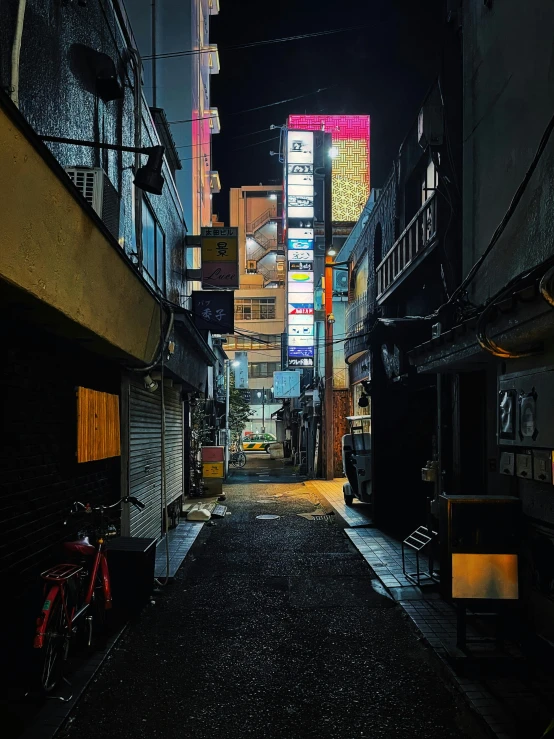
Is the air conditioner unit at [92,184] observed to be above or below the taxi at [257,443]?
above

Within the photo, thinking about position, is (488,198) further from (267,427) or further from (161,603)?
(267,427)

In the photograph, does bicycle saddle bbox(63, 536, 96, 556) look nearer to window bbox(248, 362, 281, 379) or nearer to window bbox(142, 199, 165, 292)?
window bbox(142, 199, 165, 292)

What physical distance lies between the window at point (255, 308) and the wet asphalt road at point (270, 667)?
5481 centimetres

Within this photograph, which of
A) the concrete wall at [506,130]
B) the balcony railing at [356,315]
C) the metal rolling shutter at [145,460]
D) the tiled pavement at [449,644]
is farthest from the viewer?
the balcony railing at [356,315]

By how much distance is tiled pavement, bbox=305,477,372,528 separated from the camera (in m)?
14.6

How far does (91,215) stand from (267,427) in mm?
63280

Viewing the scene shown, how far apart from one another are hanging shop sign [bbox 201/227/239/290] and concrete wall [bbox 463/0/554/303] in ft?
24.7

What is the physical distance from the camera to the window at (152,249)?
11195 millimetres

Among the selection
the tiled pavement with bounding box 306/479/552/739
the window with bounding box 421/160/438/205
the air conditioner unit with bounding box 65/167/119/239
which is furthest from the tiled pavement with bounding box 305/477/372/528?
the air conditioner unit with bounding box 65/167/119/239

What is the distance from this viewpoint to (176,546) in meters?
11.8

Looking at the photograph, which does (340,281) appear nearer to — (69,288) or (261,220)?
(69,288)

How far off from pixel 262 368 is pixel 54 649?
62.1 meters

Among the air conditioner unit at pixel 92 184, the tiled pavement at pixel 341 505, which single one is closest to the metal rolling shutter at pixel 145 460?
the air conditioner unit at pixel 92 184

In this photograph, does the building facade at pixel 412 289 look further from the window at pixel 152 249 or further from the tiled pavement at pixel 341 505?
the window at pixel 152 249
